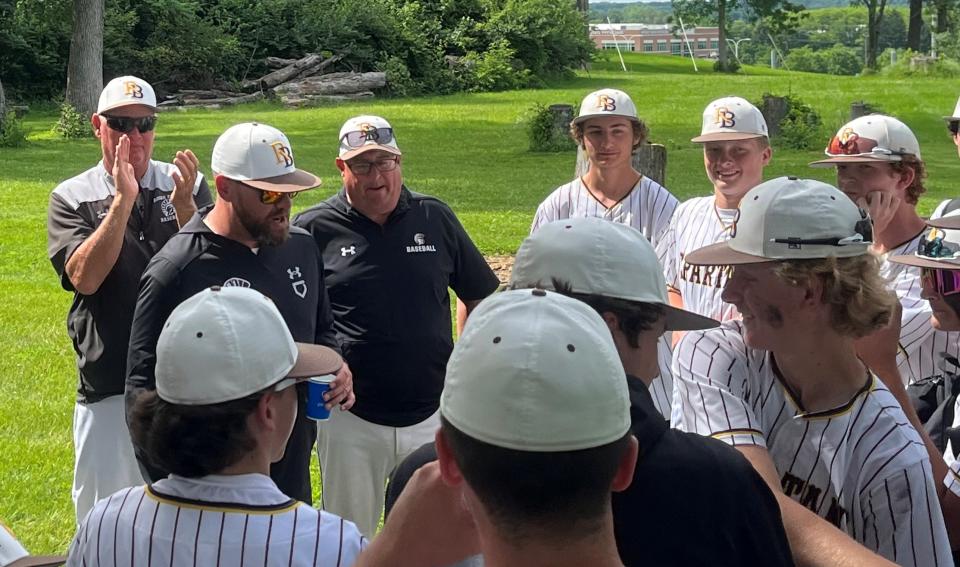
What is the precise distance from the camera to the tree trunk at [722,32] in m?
53.0

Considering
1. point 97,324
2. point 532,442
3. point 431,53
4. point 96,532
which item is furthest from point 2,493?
point 431,53

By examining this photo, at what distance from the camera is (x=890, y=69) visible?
44.6 m

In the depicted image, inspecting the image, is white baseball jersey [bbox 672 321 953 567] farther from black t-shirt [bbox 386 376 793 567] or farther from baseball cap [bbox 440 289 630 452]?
baseball cap [bbox 440 289 630 452]

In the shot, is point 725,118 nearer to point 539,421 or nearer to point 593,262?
point 593,262

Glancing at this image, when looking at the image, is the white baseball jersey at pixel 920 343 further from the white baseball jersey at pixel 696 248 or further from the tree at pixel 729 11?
the tree at pixel 729 11

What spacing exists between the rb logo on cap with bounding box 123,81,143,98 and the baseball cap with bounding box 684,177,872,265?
12.0 feet

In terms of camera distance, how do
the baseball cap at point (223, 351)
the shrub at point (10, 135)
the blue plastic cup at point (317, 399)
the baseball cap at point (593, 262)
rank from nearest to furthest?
the baseball cap at point (593, 262), the baseball cap at point (223, 351), the blue plastic cup at point (317, 399), the shrub at point (10, 135)

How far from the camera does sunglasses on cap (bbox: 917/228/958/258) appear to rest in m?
4.00

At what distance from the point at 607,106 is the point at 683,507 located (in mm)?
4607

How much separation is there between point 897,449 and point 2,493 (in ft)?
18.7

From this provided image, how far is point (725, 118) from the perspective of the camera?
6434mm

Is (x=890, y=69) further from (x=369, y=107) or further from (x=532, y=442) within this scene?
(x=532, y=442)

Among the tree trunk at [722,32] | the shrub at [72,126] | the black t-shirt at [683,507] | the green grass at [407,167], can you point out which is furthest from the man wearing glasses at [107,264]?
the tree trunk at [722,32]

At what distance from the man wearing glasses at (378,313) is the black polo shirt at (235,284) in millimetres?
497
